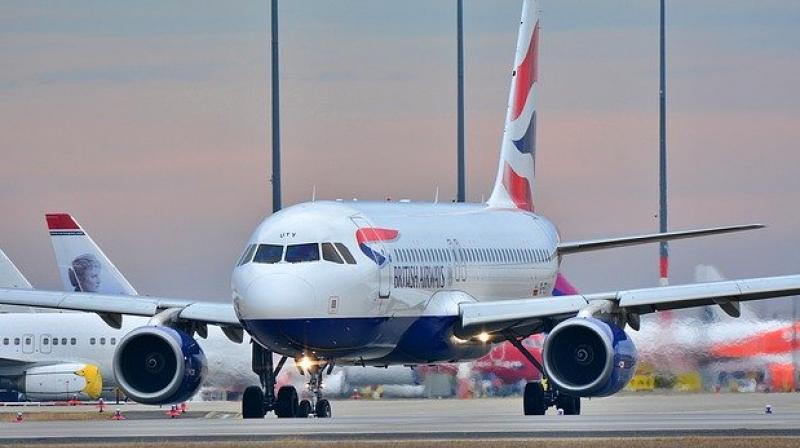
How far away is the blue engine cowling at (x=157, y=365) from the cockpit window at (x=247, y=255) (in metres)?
2.36

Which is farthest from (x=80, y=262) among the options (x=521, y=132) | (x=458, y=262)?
(x=458, y=262)

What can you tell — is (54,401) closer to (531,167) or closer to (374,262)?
(531,167)

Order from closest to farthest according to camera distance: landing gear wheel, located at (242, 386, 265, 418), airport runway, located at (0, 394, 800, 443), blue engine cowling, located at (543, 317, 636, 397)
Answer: airport runway, located at (0, 394, 800, 443) → blue engine cowling, located at (543, 317, 636, 397) → landing gear wheel, located at (242, 386, 265, 418)

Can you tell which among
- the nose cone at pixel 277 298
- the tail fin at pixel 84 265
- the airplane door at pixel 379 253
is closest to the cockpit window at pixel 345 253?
the airplane door at pixel 379 253

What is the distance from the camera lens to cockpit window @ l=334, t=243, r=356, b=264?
41375mm

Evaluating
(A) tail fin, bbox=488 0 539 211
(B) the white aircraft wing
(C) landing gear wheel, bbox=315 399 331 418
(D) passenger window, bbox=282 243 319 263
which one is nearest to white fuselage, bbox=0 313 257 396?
(A) tail fin, bbox=488 0 539 211

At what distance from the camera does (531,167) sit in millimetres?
57000

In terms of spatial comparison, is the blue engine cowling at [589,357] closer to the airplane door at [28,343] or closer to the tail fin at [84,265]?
the airplane door at [28,343]

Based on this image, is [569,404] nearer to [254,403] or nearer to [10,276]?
A: [254,403]

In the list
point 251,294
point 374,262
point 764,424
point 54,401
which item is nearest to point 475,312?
point 374,262

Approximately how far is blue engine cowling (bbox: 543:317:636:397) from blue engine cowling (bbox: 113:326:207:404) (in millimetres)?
6689

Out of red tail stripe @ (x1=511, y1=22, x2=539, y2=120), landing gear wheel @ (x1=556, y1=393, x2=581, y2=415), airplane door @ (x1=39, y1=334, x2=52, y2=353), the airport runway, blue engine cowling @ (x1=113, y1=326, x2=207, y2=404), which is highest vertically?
red tail stripe @ (x1=511, y1=22, x2=539, y2=120)

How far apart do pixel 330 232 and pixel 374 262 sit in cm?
130

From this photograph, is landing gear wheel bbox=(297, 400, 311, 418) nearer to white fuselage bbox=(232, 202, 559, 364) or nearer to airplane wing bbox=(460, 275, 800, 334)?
white fuselage bbox=(232, 202, 559, 364)
